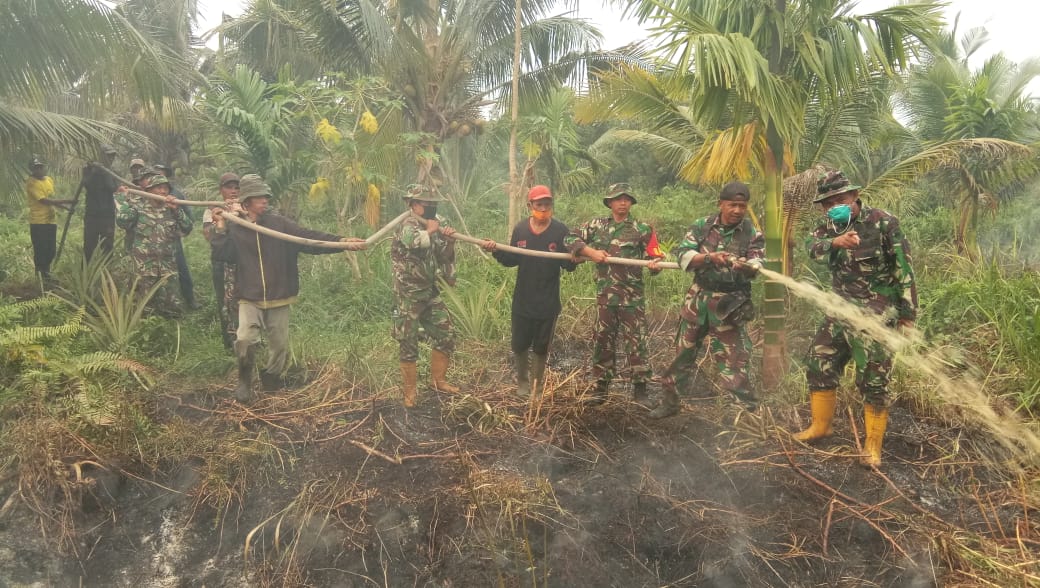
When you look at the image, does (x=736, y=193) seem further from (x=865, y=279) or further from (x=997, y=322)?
(x=997, y=322)

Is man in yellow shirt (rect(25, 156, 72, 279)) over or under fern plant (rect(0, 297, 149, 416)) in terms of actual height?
over

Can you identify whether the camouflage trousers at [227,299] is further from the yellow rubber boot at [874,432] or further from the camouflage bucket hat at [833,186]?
the yellow rubber boot at [874,432]

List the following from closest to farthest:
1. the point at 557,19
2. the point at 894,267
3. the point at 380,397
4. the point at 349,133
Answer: the point at 894,267 → the point at 380,397 → the point at 349,133 → the point at 557,19

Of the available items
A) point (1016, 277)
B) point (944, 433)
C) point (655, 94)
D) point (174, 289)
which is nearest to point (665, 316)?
point (655, 94)

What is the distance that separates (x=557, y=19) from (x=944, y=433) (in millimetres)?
8046

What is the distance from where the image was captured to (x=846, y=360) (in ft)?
14.7

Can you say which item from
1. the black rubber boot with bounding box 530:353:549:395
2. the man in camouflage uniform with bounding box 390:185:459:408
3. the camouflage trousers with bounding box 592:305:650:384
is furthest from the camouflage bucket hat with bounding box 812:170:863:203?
the man in camouflage uniform with bounding box 390:185:459:408

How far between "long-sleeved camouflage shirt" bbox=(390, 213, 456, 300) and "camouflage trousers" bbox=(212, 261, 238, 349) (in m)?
1.93

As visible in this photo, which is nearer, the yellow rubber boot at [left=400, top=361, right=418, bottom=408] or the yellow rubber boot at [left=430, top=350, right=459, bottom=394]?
the yellow rubber boot at [left=400, top=361, right=418, bottom=408]

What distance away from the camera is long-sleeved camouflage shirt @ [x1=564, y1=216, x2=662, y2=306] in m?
5.08

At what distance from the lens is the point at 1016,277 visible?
6.81 metres

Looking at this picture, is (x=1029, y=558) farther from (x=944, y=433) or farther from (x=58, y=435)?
(x=58, y=435)

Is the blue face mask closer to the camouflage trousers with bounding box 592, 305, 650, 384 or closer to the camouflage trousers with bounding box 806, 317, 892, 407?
the camouflage trousers with bounding box 806, 317, 892, 407

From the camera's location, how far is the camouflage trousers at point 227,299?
20.7 ft
